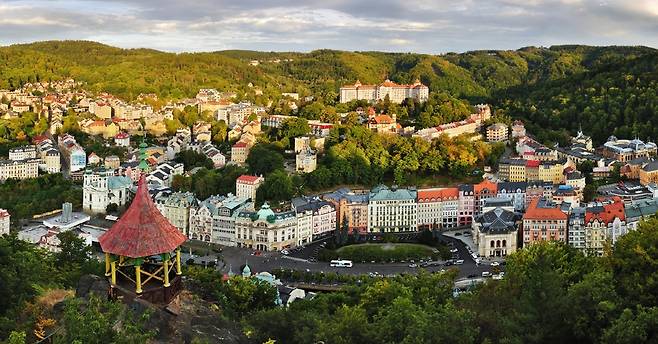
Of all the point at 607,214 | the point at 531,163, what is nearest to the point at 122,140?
the point at 531,163

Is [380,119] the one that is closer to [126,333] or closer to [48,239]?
[48,239]

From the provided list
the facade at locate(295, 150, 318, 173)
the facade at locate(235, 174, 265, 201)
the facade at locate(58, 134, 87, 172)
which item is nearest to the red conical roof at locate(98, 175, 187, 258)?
the facade at locate(235, 174, 265, 201)

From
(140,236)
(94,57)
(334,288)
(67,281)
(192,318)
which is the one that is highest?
(94,57)

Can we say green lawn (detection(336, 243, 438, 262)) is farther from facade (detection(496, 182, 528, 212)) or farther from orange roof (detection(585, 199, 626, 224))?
orange roof (detection(585, 199, 626, 224))

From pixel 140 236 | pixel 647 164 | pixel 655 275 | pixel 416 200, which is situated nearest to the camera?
pixel 140 236

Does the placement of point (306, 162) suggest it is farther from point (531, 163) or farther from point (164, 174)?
point (531, 163)

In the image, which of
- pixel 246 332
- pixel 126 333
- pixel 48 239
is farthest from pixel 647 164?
pixel 126 333

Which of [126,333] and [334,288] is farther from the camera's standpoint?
[334,288]
